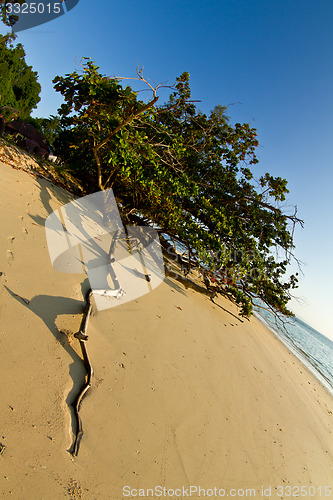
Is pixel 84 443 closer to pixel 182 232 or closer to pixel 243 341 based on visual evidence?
pixel 243 341

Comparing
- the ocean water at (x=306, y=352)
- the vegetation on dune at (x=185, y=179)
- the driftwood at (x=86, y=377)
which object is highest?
the vegetation on dune at (x=185, y=179)

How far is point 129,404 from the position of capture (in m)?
2.07

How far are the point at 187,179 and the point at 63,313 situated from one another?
5.24 meters

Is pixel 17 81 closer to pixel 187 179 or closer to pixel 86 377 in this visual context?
pixel 187 179

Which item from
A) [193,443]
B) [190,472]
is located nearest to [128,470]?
[190,472]

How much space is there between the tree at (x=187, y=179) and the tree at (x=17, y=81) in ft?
Answer: 41.9

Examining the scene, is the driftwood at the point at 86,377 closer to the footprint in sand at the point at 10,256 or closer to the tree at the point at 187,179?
the footprint in sand at the point at 10,256

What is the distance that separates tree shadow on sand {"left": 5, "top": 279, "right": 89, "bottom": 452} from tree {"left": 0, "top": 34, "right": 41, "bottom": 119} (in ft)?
65.3

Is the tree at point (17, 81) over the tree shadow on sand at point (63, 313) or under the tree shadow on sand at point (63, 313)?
over

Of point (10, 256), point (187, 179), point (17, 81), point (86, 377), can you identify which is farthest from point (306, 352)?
point (17, 81)

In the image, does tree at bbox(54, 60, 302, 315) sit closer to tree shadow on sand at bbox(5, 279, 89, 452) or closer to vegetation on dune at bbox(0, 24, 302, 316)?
vegetation on dune at bbox(0, 24, 302, 316)

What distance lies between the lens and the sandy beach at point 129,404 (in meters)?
1.51

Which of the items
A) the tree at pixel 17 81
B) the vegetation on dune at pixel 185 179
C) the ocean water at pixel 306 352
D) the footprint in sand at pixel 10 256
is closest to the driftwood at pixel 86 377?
the footprint in sand at pixel 10 256

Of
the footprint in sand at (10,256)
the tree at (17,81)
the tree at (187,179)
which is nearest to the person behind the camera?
the footprint in sand at (10,256)
